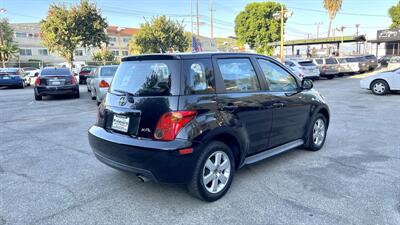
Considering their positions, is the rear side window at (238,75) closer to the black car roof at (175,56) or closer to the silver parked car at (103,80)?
the black car roof at (175,56)

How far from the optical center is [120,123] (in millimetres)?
3619

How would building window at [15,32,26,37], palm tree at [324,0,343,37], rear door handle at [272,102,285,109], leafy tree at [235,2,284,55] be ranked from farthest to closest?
building window at [15,32,26,37] < leafy tree at [235,2,284,55] < palm tree at [324,0,343,37] < rear door handle at [272,102,285,109]

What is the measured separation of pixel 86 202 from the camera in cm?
359

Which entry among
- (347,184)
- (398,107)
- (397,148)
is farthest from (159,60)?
A: (398,107)

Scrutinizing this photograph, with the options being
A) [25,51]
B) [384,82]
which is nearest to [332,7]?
[384,82]

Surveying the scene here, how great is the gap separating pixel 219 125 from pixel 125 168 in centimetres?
116

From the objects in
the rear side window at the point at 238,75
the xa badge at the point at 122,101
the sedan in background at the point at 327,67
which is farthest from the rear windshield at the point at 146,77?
the sedan in background at the point at 327,67

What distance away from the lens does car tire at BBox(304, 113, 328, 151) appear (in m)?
5.27

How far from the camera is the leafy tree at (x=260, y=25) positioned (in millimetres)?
48125

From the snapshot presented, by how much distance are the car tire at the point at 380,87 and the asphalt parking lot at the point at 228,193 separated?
8.25 meters

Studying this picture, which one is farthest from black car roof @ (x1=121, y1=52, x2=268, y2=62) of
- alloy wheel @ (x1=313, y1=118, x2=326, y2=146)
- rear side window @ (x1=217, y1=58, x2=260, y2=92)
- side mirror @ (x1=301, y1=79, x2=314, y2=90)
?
alloy wheel @ (x1=313, y1=118, x2=326, y2=146)

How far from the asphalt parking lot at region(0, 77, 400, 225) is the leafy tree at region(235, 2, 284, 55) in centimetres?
4418

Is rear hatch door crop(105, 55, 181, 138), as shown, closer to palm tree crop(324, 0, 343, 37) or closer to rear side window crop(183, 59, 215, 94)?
rear side window crop(183, 59, 215, 94)

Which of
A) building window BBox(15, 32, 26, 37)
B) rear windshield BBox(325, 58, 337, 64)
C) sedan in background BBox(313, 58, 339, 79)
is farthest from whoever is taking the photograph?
building window BBox(15, 32, 26, 37)
